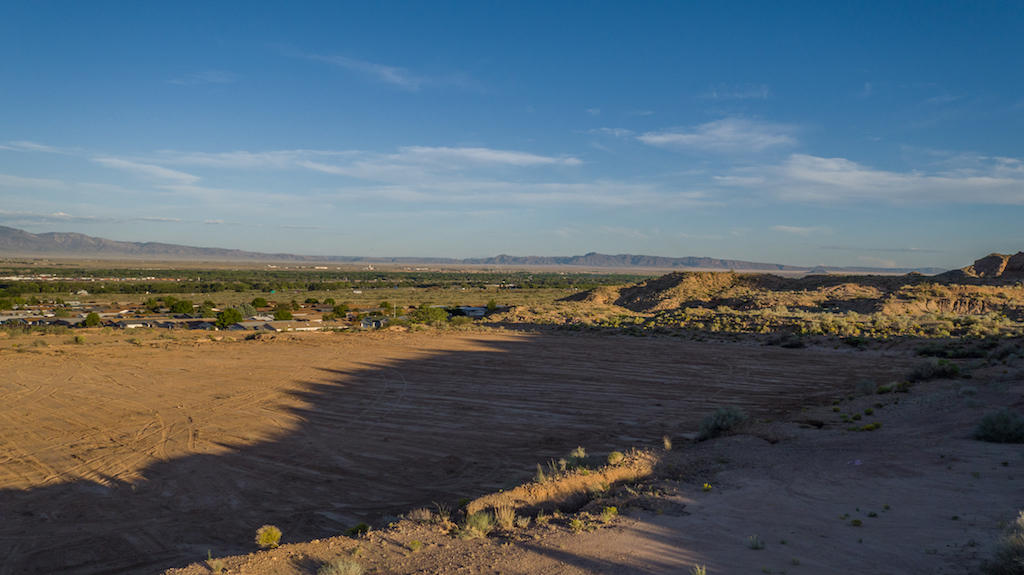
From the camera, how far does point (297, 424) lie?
15.8 metres

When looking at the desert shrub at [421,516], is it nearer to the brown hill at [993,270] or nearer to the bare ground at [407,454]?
the bare ground at [407,454]

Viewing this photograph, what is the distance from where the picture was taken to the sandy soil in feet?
21.0

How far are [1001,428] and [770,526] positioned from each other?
20.9ft

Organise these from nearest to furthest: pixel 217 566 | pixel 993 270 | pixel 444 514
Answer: pixel 217 566 → pixel 444 514 → pixel 993 270

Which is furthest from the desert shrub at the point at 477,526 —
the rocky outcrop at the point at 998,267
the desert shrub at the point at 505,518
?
the rocky outcrop at the point at 998,267

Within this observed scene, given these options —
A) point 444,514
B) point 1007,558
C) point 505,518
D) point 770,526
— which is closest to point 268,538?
point 444,514

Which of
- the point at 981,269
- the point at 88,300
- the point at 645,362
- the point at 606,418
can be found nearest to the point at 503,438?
the point at 606,418

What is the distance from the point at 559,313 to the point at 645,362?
77.3 feet

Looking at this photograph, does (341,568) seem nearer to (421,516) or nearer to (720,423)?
(421,516)

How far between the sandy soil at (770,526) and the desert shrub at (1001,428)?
34 cm

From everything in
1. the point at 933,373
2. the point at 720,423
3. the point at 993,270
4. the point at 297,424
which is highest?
the point at 993,270

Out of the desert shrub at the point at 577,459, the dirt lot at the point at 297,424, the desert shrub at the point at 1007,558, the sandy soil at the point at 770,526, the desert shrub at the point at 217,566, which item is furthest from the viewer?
the desert shrub at the point at 577,459

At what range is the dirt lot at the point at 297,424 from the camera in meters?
9.65

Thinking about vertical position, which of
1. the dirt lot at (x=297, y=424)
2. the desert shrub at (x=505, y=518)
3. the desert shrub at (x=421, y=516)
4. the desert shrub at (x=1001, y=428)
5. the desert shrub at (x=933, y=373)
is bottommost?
the dirt lot at (x=297, y=424)
